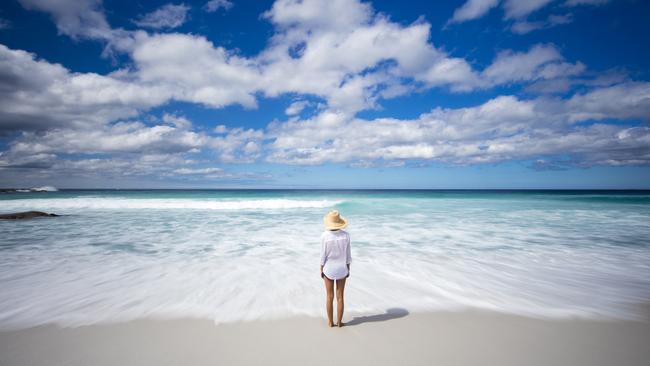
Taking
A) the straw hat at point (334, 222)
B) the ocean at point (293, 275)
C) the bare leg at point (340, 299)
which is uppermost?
the straw hat at point (334, 222)

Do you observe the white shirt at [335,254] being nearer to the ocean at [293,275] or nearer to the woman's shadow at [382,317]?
the woman's shadow at [382,317]

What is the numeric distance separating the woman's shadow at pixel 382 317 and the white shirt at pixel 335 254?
0.83 meters

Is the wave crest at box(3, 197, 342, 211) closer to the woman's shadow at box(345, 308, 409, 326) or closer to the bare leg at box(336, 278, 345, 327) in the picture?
the woman's shadow at box(345, 308, 409, 326)

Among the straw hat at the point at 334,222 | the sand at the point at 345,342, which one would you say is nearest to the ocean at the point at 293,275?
the sand at the point at 345,342

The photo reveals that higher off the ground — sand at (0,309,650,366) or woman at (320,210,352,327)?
woman at (320,210,352,327)

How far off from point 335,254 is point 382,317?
53.9 inches

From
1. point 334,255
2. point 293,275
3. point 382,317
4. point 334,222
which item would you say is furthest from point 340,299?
point 293,275

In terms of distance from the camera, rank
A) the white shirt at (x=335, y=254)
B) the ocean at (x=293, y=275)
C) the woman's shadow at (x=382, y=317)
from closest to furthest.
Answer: the white shirt at (x=335, y=254)
the woman's shadow at (x=382, y=317)
the ocean at (x=293, y=275)

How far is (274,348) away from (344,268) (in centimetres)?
127

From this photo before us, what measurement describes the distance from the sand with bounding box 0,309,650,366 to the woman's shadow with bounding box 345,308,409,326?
0.11 feet

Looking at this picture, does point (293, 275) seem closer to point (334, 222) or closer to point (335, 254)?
point (335, 254)

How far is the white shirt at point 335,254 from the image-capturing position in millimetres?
3717

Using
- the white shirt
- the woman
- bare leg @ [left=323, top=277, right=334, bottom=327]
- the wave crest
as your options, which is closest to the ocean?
bare leg @ [left=323, top=277, right=334, bottom=327]

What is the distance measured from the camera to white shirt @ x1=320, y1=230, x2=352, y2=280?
3.72m
